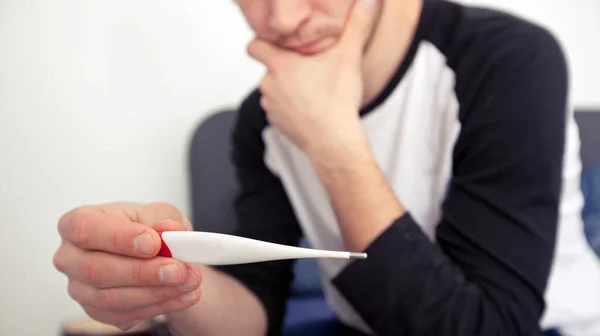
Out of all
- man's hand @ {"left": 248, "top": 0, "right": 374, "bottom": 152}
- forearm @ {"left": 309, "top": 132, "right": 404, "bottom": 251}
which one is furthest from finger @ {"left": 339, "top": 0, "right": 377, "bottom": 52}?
forearm @ {"left": 309, "top": 132, "right": 404, "bottom": 251}

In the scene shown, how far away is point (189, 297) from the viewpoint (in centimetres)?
29

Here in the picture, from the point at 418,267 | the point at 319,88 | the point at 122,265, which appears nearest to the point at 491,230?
the point at 418,267

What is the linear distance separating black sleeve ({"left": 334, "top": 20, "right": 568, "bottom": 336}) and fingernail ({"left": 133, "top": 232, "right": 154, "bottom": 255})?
0.19 m

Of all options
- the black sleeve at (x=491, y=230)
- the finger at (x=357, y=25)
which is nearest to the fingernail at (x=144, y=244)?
the black sleeve at (x=491, y=230)

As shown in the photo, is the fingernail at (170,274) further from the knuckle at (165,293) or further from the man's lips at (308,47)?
the man's lips at (308,47)

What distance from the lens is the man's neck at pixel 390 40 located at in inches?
19.8

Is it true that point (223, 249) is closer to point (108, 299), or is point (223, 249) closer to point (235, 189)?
point (108, 299)

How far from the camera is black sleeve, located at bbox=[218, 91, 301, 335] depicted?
19.8 inches

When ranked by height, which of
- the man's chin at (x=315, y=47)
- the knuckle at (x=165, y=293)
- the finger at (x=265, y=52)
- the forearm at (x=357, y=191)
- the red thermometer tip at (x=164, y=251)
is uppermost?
the finger at (x=265, y=52)

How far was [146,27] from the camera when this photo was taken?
24.4 inches

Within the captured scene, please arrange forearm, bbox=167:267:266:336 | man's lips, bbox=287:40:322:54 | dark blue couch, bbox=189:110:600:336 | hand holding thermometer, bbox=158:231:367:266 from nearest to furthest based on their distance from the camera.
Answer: hand holding thermometer, bbox=158:231:367:266 < forearm, bbox=167:267:266:336 < man's lips, bbox=287:40:322:54 < dark blue couch, bbox=189:110:600:336

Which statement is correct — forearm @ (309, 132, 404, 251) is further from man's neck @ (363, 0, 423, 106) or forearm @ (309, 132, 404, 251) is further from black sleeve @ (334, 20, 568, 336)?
man's neck @ (363, 0, 423, 106)

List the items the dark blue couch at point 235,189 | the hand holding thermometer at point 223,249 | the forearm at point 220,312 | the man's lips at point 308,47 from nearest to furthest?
the hand holding thermometer at point 223,249, the forearm at point 220,312, the man's lips at point 308,47, the dark blue couch at point 235,189

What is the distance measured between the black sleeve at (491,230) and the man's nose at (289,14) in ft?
0.53
